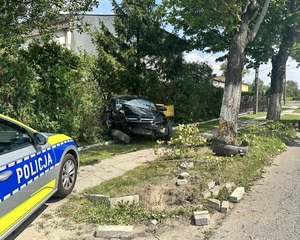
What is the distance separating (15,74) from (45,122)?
4.36ft

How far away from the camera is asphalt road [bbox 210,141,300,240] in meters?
3.37

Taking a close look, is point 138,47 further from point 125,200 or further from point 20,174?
point 20,174

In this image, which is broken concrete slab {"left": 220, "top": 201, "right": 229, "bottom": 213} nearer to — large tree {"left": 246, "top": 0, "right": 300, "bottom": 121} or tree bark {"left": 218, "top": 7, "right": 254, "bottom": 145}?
tree bark {"left": 218, "top": 7, "right": 254, "bottom": 145}

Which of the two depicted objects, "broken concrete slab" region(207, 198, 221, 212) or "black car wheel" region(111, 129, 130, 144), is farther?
"black car wheel" region(111, 129, 130, 144)

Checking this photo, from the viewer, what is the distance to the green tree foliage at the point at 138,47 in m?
12.4

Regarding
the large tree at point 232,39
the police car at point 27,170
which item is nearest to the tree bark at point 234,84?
the large tree at point 232,39

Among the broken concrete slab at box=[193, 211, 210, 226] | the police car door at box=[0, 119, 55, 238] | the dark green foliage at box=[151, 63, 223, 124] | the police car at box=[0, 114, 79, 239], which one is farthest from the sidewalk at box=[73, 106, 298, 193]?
the dark green foliage at box=[151, 63, 223, 124]

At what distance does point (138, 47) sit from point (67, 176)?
388 inches

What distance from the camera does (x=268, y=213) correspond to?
3914 millimetres

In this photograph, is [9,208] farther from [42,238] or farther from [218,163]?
[218,163]

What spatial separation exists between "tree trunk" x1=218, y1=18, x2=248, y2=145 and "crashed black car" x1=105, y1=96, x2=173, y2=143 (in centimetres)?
234

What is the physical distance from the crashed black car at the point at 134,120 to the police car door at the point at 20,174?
479 cm

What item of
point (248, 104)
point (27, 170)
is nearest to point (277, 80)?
point (248, 104)

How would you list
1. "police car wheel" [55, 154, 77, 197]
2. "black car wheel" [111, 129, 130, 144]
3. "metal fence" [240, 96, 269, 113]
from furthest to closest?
"metal fence" [240, 96, 269, 113] → "black car wheel" [111, 129, 130, 144] → "police car wheel" [55, 154, 77, 197]
